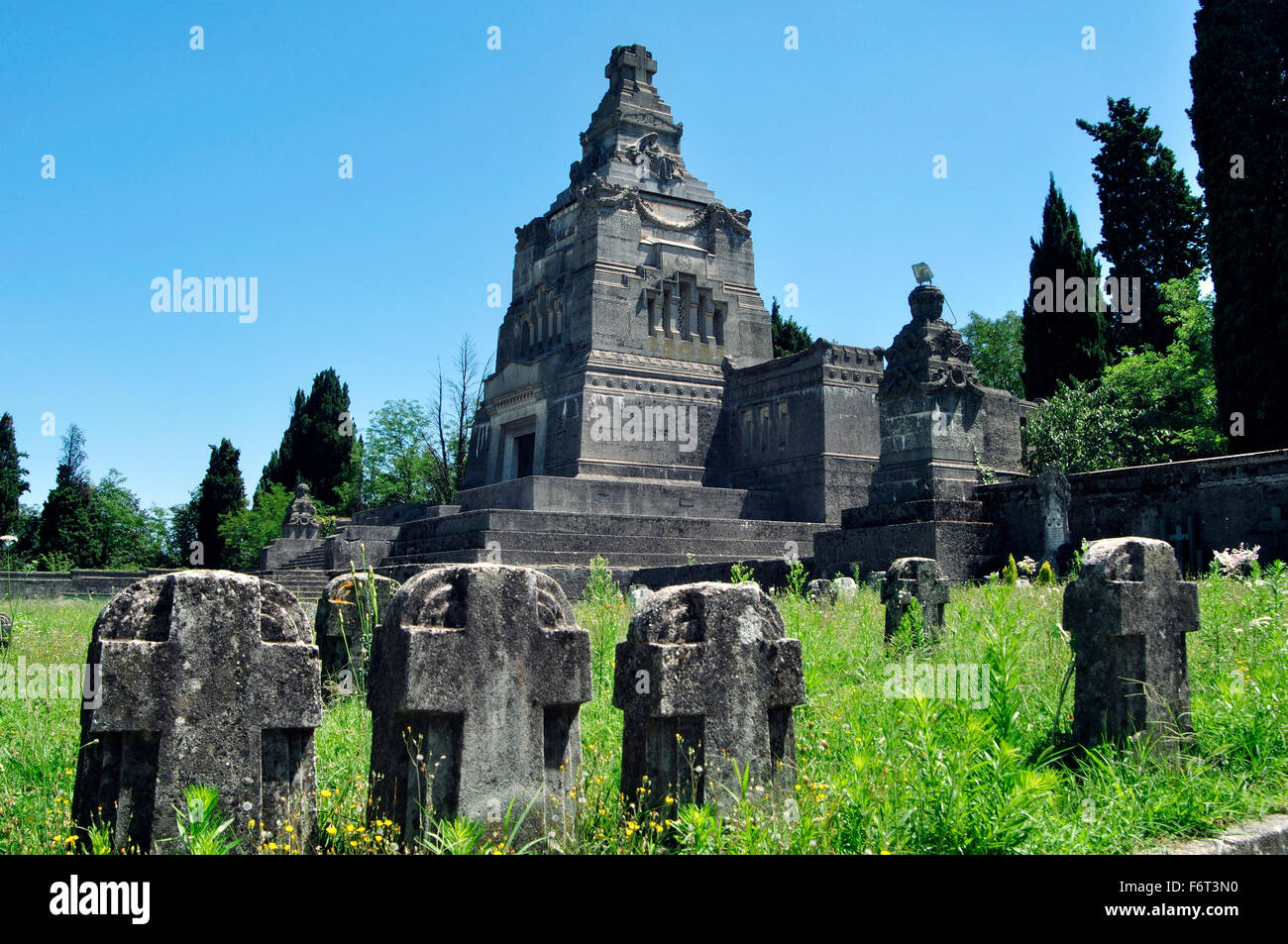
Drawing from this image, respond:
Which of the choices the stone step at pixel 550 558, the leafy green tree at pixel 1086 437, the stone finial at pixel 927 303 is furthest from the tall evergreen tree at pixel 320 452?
the stone finial at pixel 927 303

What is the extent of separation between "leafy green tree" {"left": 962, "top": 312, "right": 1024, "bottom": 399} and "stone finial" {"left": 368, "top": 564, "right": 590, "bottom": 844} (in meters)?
46.5

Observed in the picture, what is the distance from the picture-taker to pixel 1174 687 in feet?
18.5

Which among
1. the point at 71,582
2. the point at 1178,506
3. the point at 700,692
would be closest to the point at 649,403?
the point at 71,582

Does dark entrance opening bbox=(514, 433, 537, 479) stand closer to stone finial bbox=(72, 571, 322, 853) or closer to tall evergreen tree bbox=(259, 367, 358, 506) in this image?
tall evergreen tree bbox=(259, 367, 358, 506)

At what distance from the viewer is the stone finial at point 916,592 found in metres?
9.30

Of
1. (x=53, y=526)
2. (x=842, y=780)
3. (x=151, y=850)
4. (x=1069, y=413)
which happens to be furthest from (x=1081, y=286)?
(x=53, y=526)

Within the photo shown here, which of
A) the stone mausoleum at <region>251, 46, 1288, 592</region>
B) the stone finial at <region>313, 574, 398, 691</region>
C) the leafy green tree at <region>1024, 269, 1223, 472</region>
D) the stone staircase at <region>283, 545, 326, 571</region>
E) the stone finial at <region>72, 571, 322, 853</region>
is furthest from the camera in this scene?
the stone staircase at <region>283, 545, 326, 571</region>

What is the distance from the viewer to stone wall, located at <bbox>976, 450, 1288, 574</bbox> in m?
12.8

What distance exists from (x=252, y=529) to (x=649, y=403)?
24334 mm

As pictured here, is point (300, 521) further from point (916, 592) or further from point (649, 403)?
point (916, 592)

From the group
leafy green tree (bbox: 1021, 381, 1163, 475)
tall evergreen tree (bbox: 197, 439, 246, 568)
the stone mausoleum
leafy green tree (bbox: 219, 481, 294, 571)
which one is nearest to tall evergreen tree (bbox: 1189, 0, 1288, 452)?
leafy green tree (bbox: 1021, 381, 1163, 475)

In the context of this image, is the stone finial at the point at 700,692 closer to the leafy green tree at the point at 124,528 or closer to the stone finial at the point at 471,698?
the stone finial at the point at 471,698

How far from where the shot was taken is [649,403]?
28891 mm
